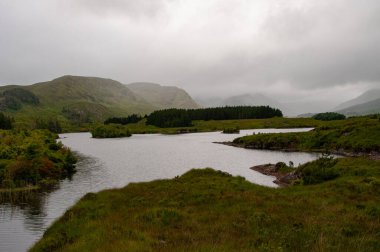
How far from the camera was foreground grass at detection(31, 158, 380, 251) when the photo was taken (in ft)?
57.3

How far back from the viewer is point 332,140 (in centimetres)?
11044

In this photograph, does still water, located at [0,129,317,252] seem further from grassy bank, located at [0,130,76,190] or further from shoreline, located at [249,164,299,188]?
grassy bank, located at [0,130,76,190]

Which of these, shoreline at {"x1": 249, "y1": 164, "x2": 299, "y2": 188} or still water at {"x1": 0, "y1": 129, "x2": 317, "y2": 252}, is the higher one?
shoreline at {"x1": 249, "y1": 164, "x2": 299, "y2": 188}

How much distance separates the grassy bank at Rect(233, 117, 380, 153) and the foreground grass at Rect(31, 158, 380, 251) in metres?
46.5

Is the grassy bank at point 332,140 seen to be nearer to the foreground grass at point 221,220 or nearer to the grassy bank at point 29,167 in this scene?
the foreground grass at point 221,220

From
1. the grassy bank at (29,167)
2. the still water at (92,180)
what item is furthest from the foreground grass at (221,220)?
the grassy bank at (29,167)

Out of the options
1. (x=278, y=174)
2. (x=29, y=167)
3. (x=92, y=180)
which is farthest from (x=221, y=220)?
(x=29, y=167)

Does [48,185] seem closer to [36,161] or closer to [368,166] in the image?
[36,161]

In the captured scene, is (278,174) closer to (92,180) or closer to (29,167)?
(92,180)

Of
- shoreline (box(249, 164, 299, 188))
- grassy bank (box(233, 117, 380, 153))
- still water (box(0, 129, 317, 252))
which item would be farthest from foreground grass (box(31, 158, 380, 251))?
grassy bank (box(233, 117, 380, 153))

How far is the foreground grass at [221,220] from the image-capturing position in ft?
57.3

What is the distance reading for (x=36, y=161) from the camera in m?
72.8

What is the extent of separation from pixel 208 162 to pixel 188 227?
7344 cm

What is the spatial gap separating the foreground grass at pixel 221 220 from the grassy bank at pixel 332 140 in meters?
46.5
